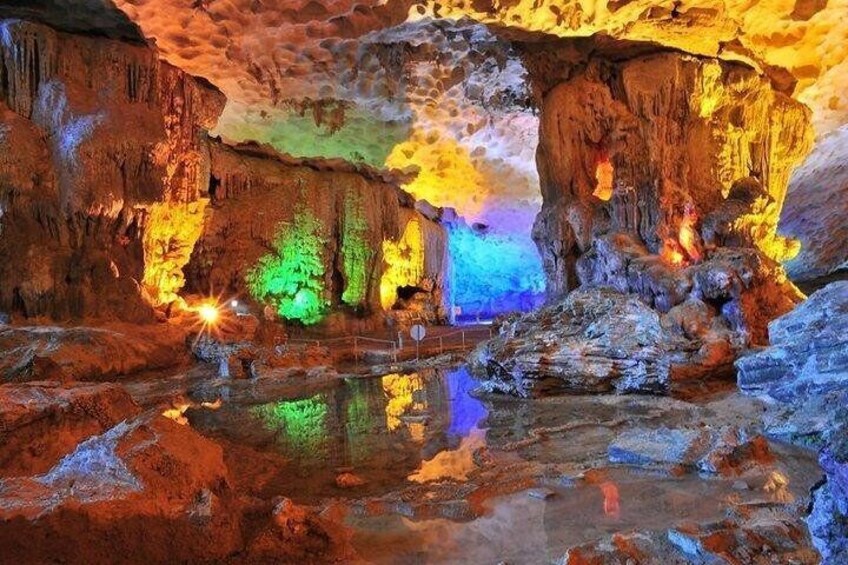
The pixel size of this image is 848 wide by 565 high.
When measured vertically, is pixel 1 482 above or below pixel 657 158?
below

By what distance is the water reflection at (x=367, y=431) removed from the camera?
4.50 m

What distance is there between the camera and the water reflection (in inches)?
177

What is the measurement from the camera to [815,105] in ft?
39.6

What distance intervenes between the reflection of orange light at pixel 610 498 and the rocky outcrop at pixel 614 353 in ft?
12.2

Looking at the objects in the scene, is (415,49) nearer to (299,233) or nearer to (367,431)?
(299,233)

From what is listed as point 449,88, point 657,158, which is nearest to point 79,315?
point 449,88

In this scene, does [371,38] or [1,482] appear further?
[371,38]

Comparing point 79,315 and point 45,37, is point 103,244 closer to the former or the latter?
point 79,315

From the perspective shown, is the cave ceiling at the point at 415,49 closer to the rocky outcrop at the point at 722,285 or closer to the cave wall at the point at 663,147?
the cave wall at the point at 663,147

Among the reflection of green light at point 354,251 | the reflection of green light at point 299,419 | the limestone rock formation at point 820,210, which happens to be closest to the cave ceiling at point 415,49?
the limestone rock formation at point 820,210

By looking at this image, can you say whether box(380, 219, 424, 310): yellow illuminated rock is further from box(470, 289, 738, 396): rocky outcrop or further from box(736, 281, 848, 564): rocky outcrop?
box(736, 281, 848, 564): rocky outcrop

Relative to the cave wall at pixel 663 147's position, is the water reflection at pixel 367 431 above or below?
below

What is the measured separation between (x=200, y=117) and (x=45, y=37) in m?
3.07

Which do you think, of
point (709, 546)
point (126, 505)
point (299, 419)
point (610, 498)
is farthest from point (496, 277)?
point (126, 505)
